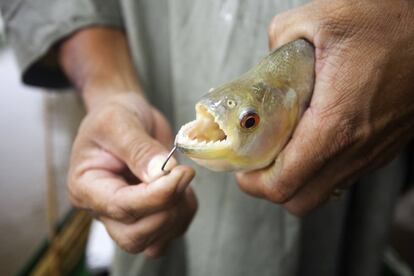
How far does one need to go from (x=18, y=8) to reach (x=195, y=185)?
17.9 inches

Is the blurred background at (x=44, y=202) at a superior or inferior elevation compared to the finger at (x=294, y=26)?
inferior

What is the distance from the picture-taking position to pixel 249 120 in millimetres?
455

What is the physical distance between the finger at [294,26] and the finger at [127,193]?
0.65ft

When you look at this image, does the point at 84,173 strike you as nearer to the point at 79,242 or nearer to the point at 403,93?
the point at 403,93

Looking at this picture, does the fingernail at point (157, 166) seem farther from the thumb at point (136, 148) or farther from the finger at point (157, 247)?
the finger at point (157, 247)

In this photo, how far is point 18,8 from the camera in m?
0.77

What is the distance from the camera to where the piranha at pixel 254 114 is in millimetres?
439

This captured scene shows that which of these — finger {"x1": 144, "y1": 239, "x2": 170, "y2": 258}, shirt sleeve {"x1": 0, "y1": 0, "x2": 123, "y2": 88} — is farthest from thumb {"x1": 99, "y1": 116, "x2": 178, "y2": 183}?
shirt sleeve {"x1": 0, "y1": 0, "x2": 123, "y2": 88}

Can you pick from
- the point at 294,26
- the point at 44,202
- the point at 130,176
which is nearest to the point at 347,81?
the point at 294,26

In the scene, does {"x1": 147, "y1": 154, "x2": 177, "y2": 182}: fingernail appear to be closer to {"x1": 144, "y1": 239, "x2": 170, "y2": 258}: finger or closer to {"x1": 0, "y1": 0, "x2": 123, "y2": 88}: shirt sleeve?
{"x1": 144, "y1": 239, "x2": 170, "y2": 258}: finger

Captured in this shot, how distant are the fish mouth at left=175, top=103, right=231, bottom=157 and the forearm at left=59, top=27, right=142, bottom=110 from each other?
0.30m

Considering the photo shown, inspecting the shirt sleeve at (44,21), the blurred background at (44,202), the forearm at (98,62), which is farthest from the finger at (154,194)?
the blurred background at (44,202)

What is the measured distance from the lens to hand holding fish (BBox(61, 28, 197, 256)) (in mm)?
485

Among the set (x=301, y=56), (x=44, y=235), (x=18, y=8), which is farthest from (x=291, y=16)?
(x=44, y=235)
